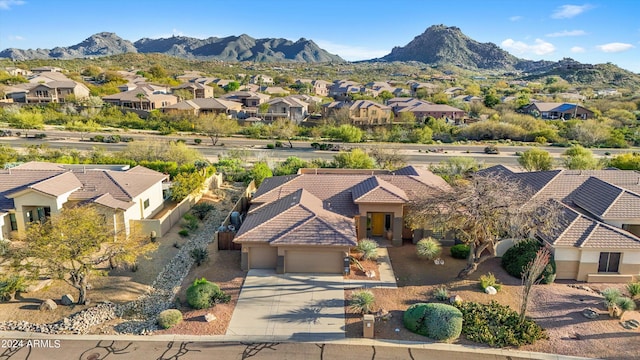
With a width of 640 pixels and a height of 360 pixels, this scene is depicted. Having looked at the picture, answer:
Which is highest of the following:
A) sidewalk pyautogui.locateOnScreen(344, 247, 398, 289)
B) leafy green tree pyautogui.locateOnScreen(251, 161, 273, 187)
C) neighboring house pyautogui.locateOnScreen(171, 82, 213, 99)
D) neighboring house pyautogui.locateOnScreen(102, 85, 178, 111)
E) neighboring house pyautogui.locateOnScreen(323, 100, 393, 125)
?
neighboring house pyautogui.locateOnScreen(171, 82, 213, 99)

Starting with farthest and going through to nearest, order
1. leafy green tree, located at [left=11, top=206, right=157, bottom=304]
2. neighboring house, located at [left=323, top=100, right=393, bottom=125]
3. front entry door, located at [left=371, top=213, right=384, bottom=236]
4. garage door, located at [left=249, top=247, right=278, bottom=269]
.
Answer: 1. neighboring house, located at [left=323, top=100, right=393, bottom=125]
2. front entry door, located at [left=371, top=213, right=384, bottom=236]
3. garage door, located at [left=249, top=247, right=278, bottom=269]
4. leafy green tree, located at [left=11, top=206, right=157, bottom=304]

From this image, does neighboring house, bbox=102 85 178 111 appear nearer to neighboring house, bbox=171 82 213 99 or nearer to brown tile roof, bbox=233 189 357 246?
neighboring house, bbox=171 82 213 99

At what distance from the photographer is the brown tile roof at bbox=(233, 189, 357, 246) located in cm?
2262

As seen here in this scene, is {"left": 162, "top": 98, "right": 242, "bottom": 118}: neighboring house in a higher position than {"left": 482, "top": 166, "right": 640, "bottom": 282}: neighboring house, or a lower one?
higher

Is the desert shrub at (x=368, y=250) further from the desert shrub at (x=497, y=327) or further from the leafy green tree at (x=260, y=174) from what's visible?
the leafy green tree at (x=260, y=174)

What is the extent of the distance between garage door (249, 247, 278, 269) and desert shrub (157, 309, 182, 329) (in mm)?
5724

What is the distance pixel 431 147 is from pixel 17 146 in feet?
203

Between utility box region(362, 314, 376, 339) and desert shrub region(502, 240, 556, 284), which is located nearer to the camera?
utility box region(362, 314, 376, 339)

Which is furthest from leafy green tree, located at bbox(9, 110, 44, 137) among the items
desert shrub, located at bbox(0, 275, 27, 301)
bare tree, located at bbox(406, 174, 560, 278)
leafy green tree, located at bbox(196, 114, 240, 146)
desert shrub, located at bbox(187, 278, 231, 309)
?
bare tree, located at bbox(406, 174, 560, 278)

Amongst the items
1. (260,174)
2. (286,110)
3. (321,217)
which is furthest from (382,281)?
(286,110)

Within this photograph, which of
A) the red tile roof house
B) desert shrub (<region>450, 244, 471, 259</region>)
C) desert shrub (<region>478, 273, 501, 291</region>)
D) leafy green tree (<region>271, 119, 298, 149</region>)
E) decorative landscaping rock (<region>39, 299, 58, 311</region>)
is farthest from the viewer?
leafy green tree (<region>271, 119, 298, 149</region>)

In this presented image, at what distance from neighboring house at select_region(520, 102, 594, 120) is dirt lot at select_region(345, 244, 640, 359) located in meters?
89.4

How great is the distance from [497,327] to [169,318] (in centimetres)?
1392

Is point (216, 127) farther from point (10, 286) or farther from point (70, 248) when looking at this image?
point (70, 248)
